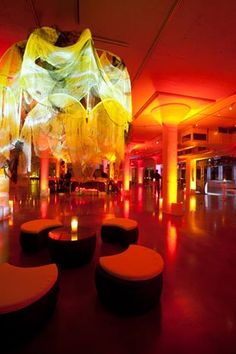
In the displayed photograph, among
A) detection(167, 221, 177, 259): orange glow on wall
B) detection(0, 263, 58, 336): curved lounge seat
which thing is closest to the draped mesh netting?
detection(0, 263, 58, 336): curved lounge seat

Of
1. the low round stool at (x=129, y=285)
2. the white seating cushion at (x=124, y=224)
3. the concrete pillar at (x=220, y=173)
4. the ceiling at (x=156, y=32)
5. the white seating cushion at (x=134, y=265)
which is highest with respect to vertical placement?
the ceiling at (x=156, y=32)

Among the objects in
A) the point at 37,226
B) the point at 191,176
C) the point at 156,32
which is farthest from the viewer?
the point at 191,176

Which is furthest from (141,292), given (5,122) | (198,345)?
(5,122)

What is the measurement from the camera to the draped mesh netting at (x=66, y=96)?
246 cm

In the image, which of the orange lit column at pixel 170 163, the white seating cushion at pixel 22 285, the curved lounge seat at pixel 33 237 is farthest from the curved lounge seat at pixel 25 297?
the orange lit column at pixel 170 163

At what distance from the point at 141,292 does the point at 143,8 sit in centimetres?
377

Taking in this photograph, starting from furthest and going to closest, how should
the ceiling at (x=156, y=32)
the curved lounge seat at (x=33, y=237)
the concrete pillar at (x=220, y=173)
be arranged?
1. the concrete pillar at (x=220, y=173)
2. the curved lounge seat at (x=33, y=237)
3. the ceiling at (x=156, y=32)

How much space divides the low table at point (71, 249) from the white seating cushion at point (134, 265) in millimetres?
852

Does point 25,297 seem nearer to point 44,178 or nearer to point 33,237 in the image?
point 33,237

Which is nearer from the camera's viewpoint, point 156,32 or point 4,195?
point 156,32

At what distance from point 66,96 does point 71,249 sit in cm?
225

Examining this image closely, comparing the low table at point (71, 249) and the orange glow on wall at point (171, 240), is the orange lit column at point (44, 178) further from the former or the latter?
the low table at point (71, 249)

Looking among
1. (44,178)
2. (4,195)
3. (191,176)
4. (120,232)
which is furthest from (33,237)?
(191,176)

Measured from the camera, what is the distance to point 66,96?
260 cm
